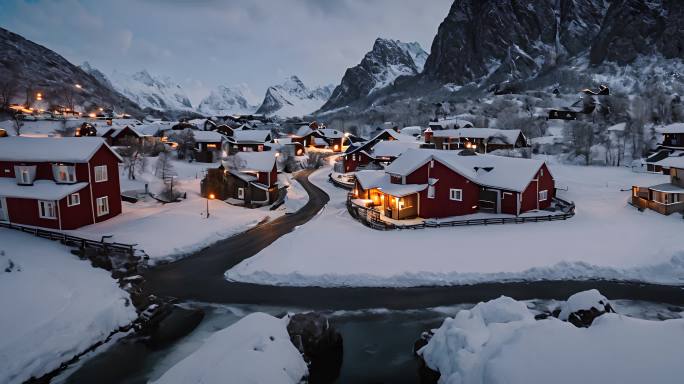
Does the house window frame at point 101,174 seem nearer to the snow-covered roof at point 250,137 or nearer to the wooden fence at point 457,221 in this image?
the wooden fence at point 457,221

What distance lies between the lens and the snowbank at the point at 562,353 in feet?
39.4

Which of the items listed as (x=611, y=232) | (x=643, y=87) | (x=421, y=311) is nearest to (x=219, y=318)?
(x=421, y=311)

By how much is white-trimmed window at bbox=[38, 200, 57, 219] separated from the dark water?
57.6ft

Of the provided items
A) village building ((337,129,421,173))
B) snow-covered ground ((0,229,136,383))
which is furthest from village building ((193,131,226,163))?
snow-covered ground ((0,229,136,383))

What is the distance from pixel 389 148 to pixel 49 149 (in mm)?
49630

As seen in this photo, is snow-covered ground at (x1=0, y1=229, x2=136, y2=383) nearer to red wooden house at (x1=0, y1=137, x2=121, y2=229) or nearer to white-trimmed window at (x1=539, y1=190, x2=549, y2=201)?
red wooden house at (x1=0, y1=137, x2=121, y2=229)

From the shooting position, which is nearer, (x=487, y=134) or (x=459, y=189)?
(x=459, y=189)

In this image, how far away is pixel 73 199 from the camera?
3341 cm

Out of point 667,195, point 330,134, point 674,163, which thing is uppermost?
point 330,134

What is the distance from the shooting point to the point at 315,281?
85.6ft

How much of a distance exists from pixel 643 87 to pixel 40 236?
560 ft

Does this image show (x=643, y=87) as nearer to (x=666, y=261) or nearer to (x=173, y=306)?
(x=666, y=261)

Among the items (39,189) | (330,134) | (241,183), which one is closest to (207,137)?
(241,183)

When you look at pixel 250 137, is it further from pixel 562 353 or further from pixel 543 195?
pixel 562 353
